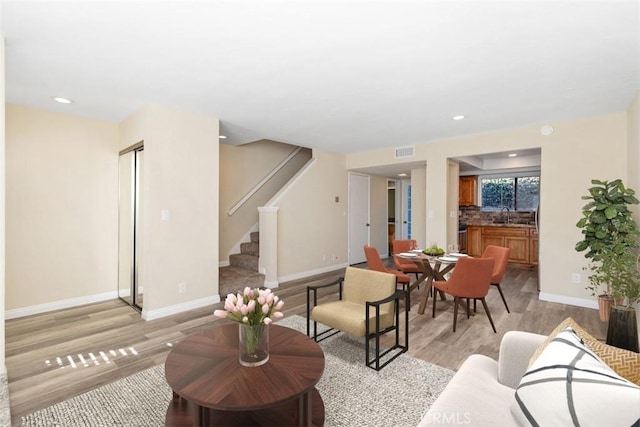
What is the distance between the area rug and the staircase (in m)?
2.12

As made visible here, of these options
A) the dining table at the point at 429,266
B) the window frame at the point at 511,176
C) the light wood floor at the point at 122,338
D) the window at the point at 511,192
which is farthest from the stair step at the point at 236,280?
the window at the point at 511,192

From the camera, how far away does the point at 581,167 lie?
3.95 metres

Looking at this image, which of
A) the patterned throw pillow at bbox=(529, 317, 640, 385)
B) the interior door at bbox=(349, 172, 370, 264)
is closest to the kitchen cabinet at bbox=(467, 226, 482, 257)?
the interior door at bbox=(349, 172, 370, 264)

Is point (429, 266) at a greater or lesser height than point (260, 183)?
lesser

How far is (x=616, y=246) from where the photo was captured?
304 cm

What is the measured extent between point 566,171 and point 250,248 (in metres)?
5.17

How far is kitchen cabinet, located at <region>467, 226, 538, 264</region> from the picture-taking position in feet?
20.9

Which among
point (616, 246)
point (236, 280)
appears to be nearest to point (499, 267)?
point (616, 246)

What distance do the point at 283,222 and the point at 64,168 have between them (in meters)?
3.12

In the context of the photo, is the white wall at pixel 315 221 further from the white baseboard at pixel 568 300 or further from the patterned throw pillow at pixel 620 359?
the patterned throw pillow at pixel 620 359

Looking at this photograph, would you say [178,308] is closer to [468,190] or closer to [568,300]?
[568,300]

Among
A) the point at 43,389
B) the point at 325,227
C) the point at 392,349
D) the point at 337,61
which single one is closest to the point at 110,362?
the point at 43,389

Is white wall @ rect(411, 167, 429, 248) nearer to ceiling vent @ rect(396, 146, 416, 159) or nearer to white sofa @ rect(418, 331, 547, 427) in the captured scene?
ceiling vent @ rect(396, 146, 416, 159)

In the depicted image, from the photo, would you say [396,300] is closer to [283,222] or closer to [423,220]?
[283,222]
